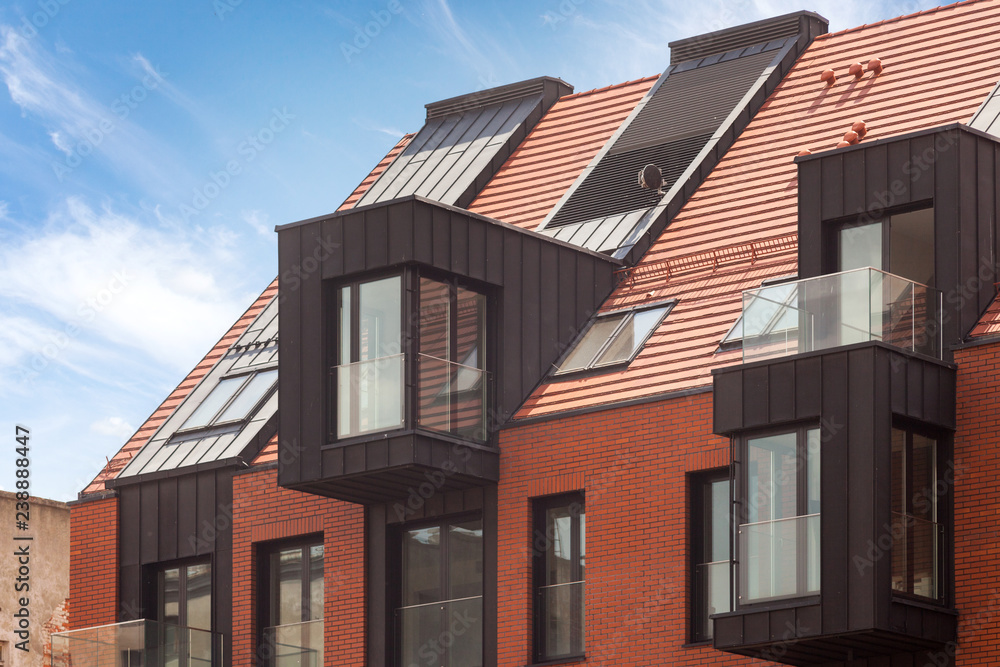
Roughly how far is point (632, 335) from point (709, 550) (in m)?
3.91

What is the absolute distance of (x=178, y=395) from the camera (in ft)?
107

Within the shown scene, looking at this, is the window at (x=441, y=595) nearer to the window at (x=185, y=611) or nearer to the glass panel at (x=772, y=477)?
the window at (x=185, y=611)

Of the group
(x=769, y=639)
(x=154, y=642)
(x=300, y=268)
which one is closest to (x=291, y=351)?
(x=300, y=268)

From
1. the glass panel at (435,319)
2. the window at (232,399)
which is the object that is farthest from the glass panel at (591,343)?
the window at (232,399)

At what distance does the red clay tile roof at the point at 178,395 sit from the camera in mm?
31047

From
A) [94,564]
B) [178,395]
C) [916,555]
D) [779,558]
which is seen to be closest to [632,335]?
[779,558]

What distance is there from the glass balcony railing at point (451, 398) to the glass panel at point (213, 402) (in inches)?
226

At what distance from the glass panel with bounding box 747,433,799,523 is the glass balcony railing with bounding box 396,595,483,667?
197 inches

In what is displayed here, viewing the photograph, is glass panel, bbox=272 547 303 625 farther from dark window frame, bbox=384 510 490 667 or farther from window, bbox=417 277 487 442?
window, bbox=417 277 487 442

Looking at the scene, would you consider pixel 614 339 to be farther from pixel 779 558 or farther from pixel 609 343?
pixel 779 558

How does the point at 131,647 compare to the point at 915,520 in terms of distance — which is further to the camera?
the point at 131,647

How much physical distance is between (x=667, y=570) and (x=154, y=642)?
7.74 meters

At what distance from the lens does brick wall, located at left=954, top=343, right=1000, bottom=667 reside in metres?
21.6

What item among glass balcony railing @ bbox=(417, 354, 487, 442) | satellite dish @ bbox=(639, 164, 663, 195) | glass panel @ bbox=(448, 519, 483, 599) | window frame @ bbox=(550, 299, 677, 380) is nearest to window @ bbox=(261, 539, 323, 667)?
glass panel @ bbox=(448, 519, 483, 599)
